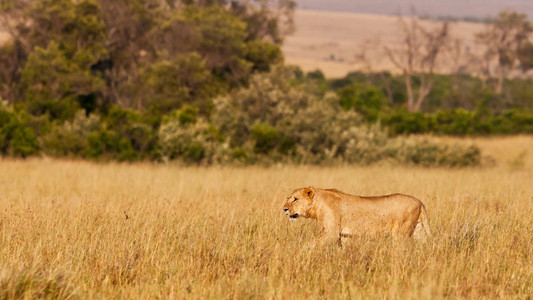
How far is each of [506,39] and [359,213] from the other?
66.9 meters

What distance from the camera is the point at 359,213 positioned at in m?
6.78

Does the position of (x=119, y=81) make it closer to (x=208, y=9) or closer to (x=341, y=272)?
(x=208, y=9)

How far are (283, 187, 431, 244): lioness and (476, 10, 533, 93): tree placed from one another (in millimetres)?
62505

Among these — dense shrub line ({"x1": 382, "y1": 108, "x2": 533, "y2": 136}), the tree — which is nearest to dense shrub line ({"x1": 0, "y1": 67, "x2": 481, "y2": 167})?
dense shrub line ({"x1": 382, "y1": 108, "x2": 533, "y2": 136})

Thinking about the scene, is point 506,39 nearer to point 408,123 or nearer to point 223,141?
point 408,123

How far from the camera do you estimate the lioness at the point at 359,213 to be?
6688 mm

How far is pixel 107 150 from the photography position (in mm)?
20281

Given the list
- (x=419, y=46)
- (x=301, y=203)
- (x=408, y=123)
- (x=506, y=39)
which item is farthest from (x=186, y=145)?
(x=506, y=39)

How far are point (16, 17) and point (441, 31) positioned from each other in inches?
1423

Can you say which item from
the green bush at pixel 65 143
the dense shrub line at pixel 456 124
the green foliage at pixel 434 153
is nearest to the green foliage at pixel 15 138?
the green bush at pixel 65 143

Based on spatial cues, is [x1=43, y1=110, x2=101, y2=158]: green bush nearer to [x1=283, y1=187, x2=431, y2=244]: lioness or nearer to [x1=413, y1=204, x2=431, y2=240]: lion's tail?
[x1=283, y1=187, x2=431, y2=244]: lioness

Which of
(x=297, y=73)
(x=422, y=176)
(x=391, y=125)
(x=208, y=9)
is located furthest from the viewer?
(x=297, y=73)

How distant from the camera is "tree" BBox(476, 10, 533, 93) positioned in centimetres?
6569

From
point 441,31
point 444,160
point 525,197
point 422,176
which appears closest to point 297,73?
point 441,31
